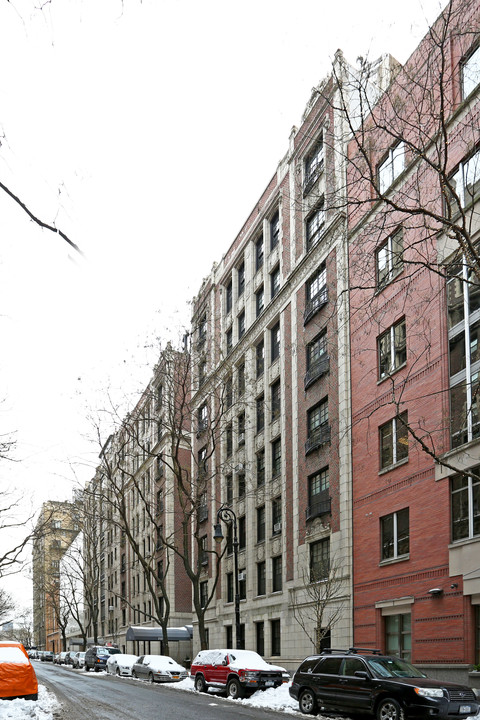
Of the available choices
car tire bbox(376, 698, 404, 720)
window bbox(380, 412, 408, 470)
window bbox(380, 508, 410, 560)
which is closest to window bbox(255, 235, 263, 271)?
window bbox(380, 412, 408, 470)

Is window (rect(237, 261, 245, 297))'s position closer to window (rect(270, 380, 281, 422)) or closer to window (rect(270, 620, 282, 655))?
window (rect(270, 380, 281, 422))

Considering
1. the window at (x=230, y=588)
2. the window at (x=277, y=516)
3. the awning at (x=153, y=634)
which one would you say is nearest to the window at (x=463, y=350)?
the window at (x=277, y=516)

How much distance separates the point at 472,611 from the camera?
22.2 m

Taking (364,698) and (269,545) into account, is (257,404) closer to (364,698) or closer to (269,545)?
(269,545)

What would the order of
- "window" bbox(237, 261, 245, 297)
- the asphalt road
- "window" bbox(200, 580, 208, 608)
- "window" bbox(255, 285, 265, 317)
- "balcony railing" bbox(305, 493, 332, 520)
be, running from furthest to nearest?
"window" bbox(200, 580, 208, 608), "window" bbox(237, 261, 245, 297), "window" bbox(255, 285, 265, 317), "balcony railing" bbox(305, 493, 332, 520), the asphalt road

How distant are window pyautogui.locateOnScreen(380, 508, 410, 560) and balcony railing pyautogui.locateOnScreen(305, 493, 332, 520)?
4.16 metres

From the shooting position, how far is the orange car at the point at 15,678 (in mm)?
18812

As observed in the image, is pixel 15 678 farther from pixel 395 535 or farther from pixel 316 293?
pixel 316 293

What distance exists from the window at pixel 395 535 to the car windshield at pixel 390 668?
25.7ft

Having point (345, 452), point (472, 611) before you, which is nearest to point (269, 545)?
point (345, 452)

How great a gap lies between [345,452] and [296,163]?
15.3m

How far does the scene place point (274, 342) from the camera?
41.3 meters

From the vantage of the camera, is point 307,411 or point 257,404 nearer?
point 307,411

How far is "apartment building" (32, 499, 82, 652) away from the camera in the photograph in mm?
44750
